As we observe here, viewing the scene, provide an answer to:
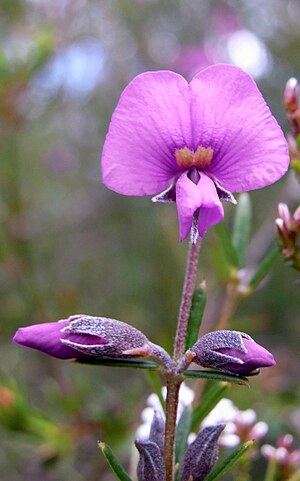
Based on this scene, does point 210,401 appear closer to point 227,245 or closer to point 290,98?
point 227,245

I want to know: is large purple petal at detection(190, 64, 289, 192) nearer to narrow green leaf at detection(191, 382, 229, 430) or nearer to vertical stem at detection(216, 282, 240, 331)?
narrow green leaf at detection(191, 382, 229, 430)

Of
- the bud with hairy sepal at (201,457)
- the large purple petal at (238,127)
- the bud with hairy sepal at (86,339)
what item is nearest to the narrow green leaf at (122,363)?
the bud with hairy sepal at (86,339)

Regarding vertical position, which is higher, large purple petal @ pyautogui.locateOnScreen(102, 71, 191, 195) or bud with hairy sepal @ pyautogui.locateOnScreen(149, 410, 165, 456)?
large purple petal @ pyautogui.locateOnScreen(102, 71, 191, 195)

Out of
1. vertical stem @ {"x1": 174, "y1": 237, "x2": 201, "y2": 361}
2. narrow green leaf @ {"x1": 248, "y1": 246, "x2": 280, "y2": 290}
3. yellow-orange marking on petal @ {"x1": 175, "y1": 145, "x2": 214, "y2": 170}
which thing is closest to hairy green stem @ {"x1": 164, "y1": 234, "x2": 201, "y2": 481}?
vertical stem @ {"x1": 174, "y1": 237, "x2": 201, "y2": 361}

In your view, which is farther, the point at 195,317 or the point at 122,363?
the point at 195,317

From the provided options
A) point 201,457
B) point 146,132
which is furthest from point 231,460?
point 146,132

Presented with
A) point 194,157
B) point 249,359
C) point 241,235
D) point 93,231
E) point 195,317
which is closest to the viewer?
point 249,359

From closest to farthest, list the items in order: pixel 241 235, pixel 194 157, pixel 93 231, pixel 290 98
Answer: pixel 194 157 → pixel 290 98 → pixel 241 235 → pixel 93 231
